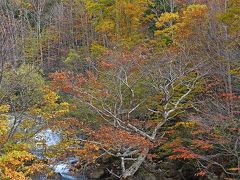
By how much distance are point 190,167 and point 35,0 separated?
25.2 m

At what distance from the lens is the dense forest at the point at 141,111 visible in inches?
427

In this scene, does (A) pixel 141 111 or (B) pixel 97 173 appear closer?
(B) pixel 97 173

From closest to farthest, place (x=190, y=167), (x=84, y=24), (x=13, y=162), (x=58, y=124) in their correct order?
(x=13, y=162) < (x=58, y=124) < (x=190, y=167) < (x=84, y=24)

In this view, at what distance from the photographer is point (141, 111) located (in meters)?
16.2

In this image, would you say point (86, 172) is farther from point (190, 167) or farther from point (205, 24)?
point (205, 24)

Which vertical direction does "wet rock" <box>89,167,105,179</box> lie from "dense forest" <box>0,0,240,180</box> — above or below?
below

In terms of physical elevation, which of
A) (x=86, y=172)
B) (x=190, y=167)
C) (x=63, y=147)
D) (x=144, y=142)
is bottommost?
(x=86, y=172)

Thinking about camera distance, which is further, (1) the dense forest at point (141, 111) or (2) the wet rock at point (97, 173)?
(2) the wet rock at point (97, 173)

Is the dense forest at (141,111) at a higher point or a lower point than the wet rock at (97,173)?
higher

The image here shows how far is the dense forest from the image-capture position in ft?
35.6

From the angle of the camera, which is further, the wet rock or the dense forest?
the wet rock

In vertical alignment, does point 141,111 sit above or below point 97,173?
above

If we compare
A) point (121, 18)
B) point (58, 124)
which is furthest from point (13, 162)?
point (121, 18)

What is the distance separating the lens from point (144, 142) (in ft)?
40.5
